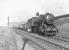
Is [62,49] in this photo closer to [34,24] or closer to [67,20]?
[34,24]

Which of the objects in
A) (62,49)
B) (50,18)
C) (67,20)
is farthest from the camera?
(67,20)

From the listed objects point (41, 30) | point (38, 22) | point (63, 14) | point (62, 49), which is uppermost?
point (63, 14)

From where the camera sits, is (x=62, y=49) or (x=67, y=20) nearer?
(x=62, y=49)

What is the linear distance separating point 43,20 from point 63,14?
19.1 meters

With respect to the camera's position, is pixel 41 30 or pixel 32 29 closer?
pixel 41 30

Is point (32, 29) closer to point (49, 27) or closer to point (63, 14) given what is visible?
point (49, 27)

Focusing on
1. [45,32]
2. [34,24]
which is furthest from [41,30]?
[34,24]

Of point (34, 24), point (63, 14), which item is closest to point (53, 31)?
point (34, 24)

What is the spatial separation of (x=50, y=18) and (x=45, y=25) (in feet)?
4.45

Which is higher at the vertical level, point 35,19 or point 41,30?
point 35,19

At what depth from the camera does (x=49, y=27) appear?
690 inches

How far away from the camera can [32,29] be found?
1920 centimetres

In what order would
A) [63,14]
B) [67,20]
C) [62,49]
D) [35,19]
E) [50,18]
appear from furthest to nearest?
1. [63,14]
2. [67,20]
3. [35,19]
4. [50,18]
5. [62,49]

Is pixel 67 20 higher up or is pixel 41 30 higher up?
pixel 67 20
